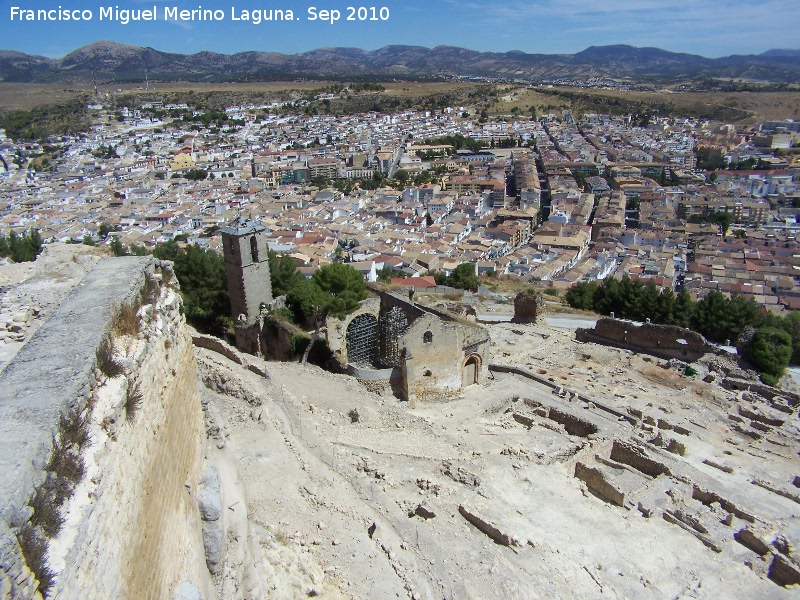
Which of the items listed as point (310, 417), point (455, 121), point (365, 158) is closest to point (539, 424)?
point (310, 417)

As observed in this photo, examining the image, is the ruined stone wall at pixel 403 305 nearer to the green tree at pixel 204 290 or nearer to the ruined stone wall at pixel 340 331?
the ruined stone wall at pixel 340 331

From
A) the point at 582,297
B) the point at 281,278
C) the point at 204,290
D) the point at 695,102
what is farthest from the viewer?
the point at 695,102

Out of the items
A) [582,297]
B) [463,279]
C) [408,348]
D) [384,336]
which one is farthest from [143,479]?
[463,279]

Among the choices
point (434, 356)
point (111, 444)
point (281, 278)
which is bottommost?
point (434, 356)

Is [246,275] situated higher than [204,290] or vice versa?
[246,275]

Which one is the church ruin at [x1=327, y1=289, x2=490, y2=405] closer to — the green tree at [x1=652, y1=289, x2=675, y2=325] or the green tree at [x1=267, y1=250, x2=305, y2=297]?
the green tree at [x1=267, y1=250, x2=305, y2=297]

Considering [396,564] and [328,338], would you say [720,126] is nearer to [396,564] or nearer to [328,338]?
[328,338]

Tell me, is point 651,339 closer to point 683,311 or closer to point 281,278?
point 683,311
